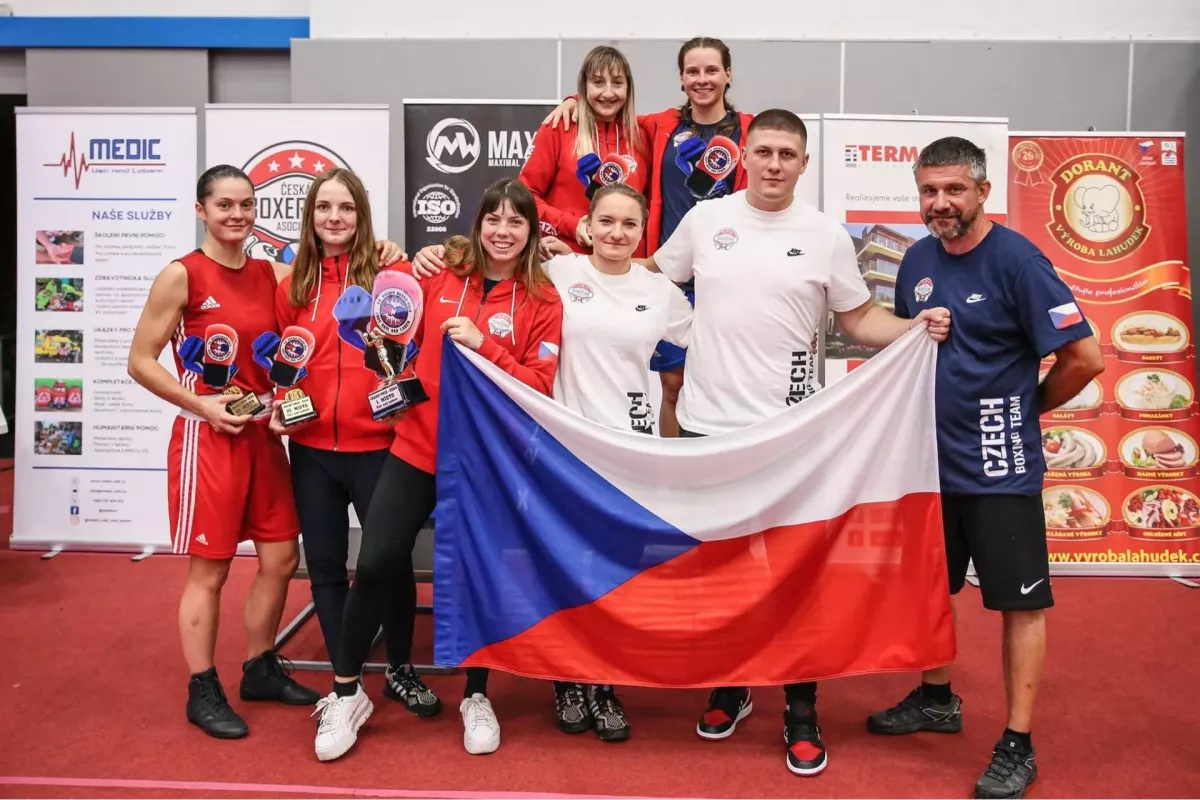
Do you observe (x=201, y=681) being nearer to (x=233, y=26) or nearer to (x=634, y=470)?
(x=634, y=470)

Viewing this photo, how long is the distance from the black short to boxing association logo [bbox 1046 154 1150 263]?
9.15 feet

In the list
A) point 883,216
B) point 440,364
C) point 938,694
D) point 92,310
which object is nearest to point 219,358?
point 440,364

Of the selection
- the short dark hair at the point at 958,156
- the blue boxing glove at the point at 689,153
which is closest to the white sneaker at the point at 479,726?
the blue boxing glove at the point at 689,153

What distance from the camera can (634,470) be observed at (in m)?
2.62

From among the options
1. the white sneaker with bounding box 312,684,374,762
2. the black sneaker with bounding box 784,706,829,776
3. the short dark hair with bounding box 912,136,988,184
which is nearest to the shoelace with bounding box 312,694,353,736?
the white sneaker with bounding box 312,684,374,762

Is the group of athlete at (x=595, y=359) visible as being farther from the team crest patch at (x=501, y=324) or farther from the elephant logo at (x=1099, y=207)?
the elephant logo at (x=1099, y=207)

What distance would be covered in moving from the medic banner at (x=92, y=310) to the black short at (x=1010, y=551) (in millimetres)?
4012

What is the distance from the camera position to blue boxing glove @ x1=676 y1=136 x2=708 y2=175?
3027mm

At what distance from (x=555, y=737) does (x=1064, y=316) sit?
1.86 m

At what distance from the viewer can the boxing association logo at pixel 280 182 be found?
4.63 metres

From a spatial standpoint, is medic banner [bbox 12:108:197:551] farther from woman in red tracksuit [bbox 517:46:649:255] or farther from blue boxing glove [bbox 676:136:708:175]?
blue boxing glove [bbox 676:136:708:175]

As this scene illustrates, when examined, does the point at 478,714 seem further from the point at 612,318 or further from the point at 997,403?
the point at 997,403

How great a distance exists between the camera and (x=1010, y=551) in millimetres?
2482

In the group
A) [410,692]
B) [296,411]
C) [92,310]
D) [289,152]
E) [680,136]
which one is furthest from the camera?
[92,310]
